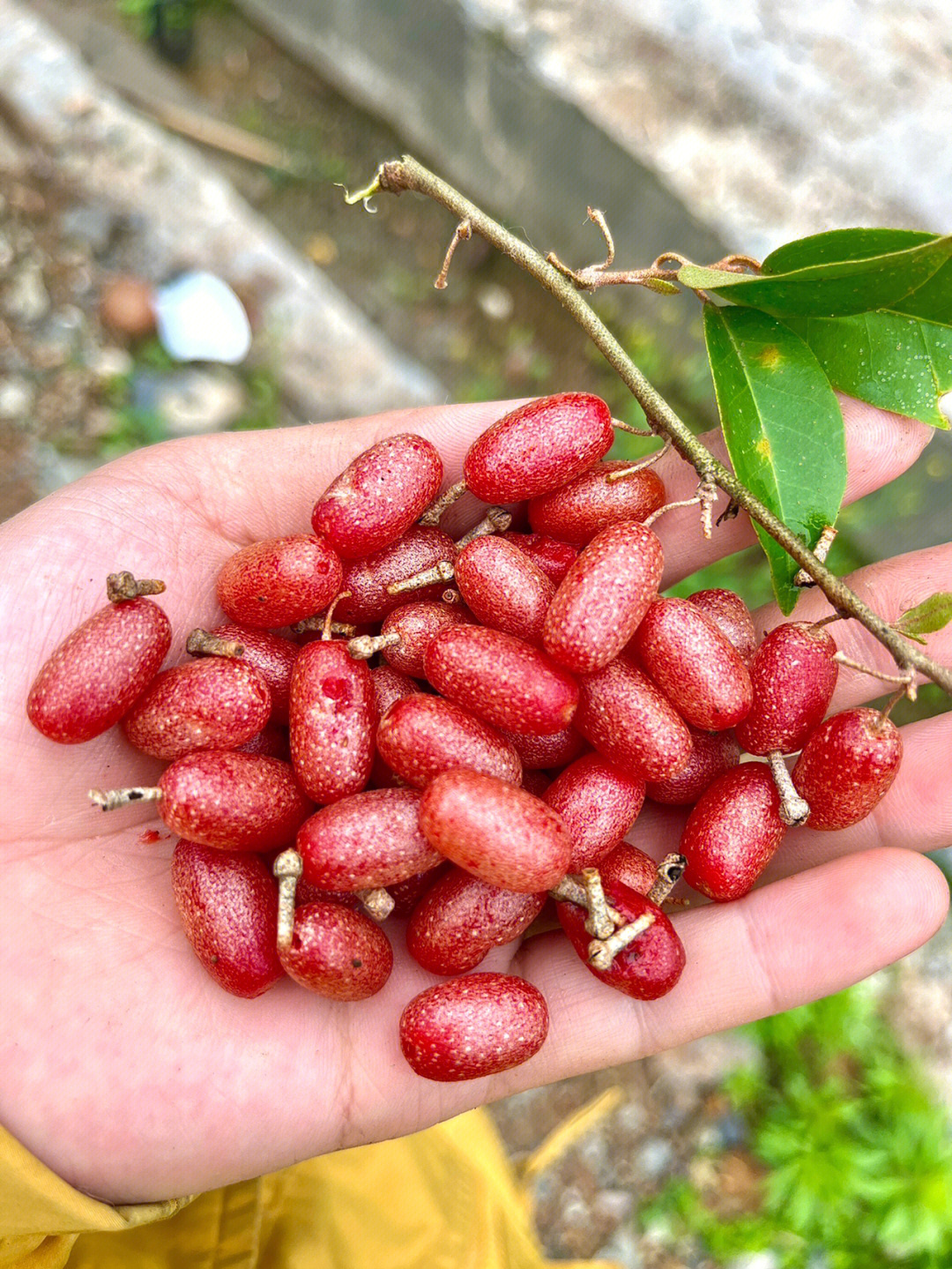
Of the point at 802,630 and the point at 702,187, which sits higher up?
the point at 702,187

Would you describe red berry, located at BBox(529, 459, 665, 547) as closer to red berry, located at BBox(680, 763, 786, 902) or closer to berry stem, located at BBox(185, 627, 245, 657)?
red berry, located at BBox(680, 763, 786, 902)

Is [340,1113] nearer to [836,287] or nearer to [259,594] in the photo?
[259,594]

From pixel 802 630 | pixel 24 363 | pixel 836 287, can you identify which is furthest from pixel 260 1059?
pixel 24 363

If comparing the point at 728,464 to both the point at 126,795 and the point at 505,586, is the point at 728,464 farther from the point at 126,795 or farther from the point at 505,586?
the point at 126,795

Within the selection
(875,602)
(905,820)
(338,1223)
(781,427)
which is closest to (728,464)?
(781,427)

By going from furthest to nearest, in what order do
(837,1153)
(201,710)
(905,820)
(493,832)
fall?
(837,1153)
(905,820)
(201,710)
(493,832)
